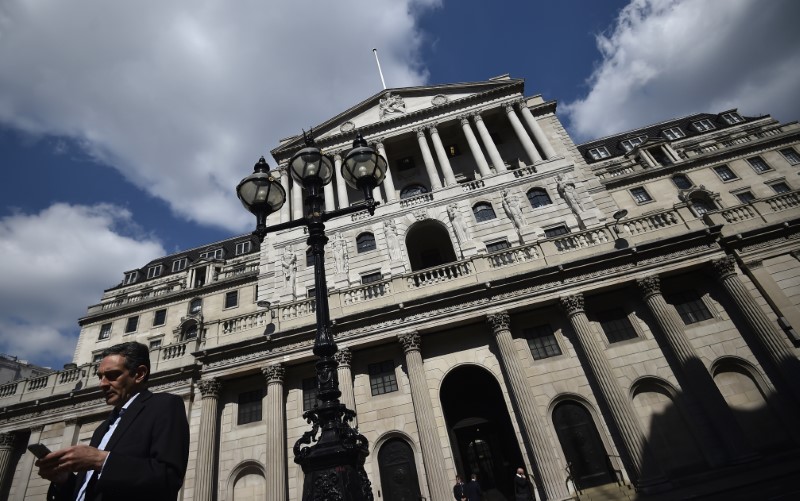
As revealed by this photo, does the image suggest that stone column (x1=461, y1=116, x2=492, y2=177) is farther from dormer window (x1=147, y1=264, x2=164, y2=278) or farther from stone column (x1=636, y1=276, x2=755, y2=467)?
dormer window (x1=147, y1=264, x2=164, y2=278)

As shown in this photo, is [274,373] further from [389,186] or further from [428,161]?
[428,161]

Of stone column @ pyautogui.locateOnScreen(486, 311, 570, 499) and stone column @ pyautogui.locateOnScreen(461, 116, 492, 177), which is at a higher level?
stone column @ pyautogui.locateOnScreen(461, 116, 492, 177)

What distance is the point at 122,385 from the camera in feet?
10.5

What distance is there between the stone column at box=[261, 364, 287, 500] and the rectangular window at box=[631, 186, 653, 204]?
105 feet

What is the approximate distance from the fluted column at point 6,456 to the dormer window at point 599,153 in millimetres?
52293

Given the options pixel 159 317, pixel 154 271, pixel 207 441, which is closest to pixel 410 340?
pixel 207 441

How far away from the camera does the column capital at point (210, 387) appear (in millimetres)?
17547

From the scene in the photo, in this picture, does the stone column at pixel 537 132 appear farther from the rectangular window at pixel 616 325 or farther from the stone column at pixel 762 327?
the rectangular window at pixel 616 325

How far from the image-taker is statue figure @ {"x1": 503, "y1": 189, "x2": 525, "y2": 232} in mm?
23617

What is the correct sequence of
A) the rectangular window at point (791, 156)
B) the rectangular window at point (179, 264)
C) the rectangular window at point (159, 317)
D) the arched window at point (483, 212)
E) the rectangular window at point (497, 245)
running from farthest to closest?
1. the rectangular window at point (179, 264)
2. the rectangular window at point (159, 317)
3. the rectangular window at point (791, 156)
4. the arched window at point (483, 212)
5. the rectangular window at point (497, 245)

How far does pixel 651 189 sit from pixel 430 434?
3039 centimetres

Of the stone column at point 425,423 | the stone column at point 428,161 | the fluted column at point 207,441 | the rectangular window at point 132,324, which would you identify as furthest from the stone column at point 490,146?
the rectangular window at point 132,324

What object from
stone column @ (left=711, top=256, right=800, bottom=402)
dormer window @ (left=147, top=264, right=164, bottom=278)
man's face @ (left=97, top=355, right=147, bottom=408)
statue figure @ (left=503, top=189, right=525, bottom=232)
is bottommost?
man's face @ (left=97, top=355, right=147, bottom=408)

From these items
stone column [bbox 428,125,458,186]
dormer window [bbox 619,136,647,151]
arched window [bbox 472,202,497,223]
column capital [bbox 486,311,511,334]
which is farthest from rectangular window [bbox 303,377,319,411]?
dormer window [bbox 619,136,647,151]
